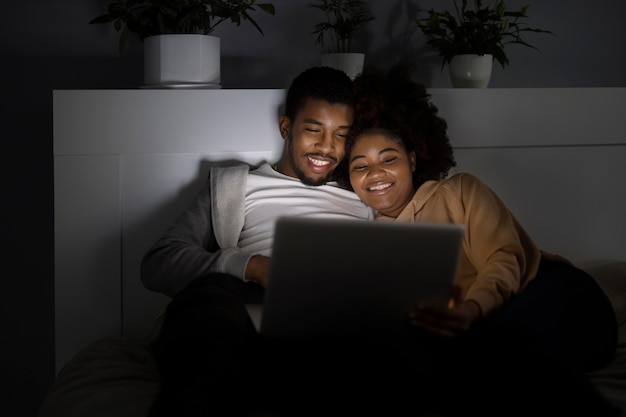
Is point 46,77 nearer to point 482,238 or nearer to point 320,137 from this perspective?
point 320,137

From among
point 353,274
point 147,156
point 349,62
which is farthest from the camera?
point 349,62

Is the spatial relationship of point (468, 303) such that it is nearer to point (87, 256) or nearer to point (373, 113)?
point (373, 113)


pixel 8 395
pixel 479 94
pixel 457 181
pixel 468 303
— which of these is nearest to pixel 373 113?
pixel 457 181

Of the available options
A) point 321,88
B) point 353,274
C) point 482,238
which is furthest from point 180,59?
point 353,274

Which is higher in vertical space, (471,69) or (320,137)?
(471,69)

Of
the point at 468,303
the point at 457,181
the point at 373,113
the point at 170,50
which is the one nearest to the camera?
the point at 468,303

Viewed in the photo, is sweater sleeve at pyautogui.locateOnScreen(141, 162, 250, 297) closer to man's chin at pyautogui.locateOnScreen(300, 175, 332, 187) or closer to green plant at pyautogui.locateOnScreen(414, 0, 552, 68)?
man's chin at pyautogui.locateOnScreen(300, 175, 332, 187)

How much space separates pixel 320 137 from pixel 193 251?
0.40 meters

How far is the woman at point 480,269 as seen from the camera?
1.16 m

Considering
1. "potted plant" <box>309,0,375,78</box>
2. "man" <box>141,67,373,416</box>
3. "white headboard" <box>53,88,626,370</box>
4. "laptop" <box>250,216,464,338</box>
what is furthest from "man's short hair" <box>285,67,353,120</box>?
"laptop" <box>250,216,464,338</box>

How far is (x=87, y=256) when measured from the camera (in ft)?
6.17

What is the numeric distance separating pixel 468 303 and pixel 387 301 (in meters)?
0.31

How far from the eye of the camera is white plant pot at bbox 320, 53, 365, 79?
2.04 m

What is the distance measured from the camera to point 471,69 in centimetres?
206
